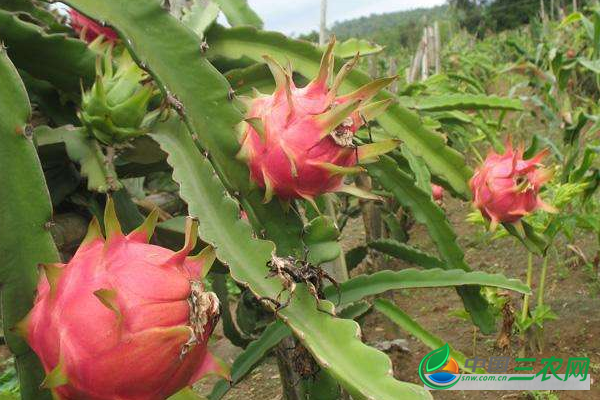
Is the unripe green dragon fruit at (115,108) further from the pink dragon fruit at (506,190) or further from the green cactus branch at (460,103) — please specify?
the green cactus branch at (460,103)

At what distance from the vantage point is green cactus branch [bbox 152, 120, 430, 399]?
0.65 metres

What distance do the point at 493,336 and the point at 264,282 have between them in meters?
1.64

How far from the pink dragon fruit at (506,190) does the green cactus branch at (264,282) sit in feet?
2.06

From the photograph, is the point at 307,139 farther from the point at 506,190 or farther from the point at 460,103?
the point at 460,103

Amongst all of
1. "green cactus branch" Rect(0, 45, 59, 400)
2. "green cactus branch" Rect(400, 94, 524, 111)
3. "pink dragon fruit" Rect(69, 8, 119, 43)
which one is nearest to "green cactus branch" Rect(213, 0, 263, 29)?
"pink dragon fruit" Rect(69, 8, 119, 43)

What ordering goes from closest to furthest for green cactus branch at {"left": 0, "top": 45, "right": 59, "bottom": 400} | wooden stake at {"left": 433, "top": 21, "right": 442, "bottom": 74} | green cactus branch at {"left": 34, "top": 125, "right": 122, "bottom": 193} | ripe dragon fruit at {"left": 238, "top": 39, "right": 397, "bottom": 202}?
green cactus branch at {"left": 0, "top": 45, "right": 59, "bottom": 400}, ripe dragon fruit at {"left": 238, "top": 39, "right": 397, "bottom": 202}, green cactus branch at {"left": 34, "top": 125, "right": 122, "bottom": 193}, wooden stake at {"left": 433, "top": 21, "right": 442, "bottom": 74}

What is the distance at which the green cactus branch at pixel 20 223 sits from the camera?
2.13 feet

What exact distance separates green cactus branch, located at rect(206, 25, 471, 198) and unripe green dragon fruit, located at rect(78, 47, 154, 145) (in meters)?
0.30

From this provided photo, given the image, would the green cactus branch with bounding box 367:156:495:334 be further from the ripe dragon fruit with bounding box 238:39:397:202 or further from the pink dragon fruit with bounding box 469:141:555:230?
the ripe dragon fruit with bounding box 238:39:397:202

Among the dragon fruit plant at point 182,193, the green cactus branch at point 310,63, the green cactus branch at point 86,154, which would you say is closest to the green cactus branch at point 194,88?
the dragon fruit plant at point 182,193

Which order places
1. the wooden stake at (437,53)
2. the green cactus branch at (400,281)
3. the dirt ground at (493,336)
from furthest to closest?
the wooden stake at (437,53) → the dirt ground at (493,336) → the green cactus branch at (400,281)

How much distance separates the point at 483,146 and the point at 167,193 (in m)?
3.67

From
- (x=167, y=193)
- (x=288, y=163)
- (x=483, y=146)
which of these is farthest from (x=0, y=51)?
(x=483, y=146)

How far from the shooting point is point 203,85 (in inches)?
35.0
